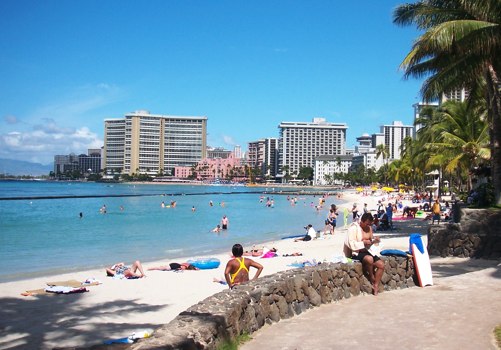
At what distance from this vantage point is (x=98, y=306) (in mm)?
11055

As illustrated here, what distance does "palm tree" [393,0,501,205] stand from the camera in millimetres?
15320

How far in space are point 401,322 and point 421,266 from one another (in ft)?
9.15

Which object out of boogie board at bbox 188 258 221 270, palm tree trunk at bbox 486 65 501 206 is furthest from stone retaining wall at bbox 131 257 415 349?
palm tree trunk at bbox 486 65 501 206

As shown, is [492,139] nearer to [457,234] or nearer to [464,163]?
[457,234]

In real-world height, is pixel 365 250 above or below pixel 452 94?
below

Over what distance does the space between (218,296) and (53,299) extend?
7328 millimetres

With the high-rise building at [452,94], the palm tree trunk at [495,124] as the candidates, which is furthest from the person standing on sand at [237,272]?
the high-rise building at [452,94]

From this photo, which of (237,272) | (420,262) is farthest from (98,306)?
(420,262)

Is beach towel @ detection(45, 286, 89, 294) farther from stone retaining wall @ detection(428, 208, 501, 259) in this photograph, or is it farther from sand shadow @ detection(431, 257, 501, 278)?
stone retaining wall @ detection(428, 208, 501, 259)

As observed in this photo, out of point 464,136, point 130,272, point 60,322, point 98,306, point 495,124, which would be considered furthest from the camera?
point 464,136

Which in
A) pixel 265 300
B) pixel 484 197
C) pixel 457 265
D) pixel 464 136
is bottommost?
pixel 457 265

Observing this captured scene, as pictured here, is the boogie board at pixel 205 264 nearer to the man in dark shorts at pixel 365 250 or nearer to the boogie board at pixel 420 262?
the man in dark shorts at pixel 365 250

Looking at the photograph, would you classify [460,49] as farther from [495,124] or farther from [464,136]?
[464,136]

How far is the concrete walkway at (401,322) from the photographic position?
5.92 meters
